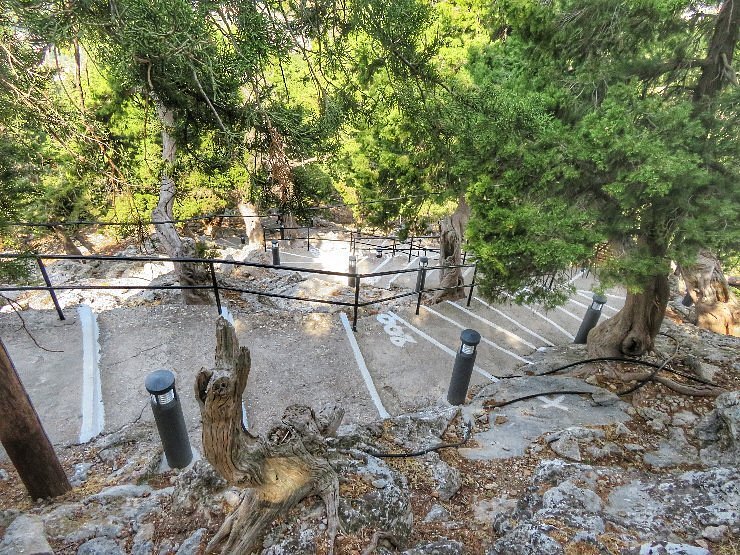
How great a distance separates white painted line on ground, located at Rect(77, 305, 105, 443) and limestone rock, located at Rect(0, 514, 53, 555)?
1.54m

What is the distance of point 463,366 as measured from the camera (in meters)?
5.04

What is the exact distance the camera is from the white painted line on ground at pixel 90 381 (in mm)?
4155

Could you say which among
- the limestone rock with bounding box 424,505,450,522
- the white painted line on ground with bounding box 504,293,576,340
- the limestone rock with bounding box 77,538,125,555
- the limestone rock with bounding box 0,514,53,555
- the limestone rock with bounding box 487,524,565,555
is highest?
the limestone rock with bounding box 487,524,565,555

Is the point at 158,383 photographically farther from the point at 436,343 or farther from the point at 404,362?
the point at 436,343

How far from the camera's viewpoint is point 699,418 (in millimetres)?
4762

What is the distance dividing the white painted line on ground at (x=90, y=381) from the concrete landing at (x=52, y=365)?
5 cm

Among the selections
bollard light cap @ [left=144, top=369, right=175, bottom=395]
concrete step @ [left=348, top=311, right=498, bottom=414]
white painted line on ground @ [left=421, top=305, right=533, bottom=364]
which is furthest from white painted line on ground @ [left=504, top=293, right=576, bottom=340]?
bollard light cap @ [left=144, top=369, right=175, bottom=395]

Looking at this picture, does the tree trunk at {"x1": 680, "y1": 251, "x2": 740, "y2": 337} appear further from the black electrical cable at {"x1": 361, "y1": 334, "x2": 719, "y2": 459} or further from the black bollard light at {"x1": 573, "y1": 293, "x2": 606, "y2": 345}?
the black electrical cable at {"x1": 361, "y1": 334, "x2": 719, "y2": 459}

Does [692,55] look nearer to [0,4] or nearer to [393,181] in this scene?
[393,181]

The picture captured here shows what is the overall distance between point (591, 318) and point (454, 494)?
5623mm

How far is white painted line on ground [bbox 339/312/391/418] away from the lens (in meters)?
5.08

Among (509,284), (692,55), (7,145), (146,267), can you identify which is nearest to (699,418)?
(509,284)

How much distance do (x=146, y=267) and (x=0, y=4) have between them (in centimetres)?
1070

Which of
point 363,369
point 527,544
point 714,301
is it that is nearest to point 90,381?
point 363,369
